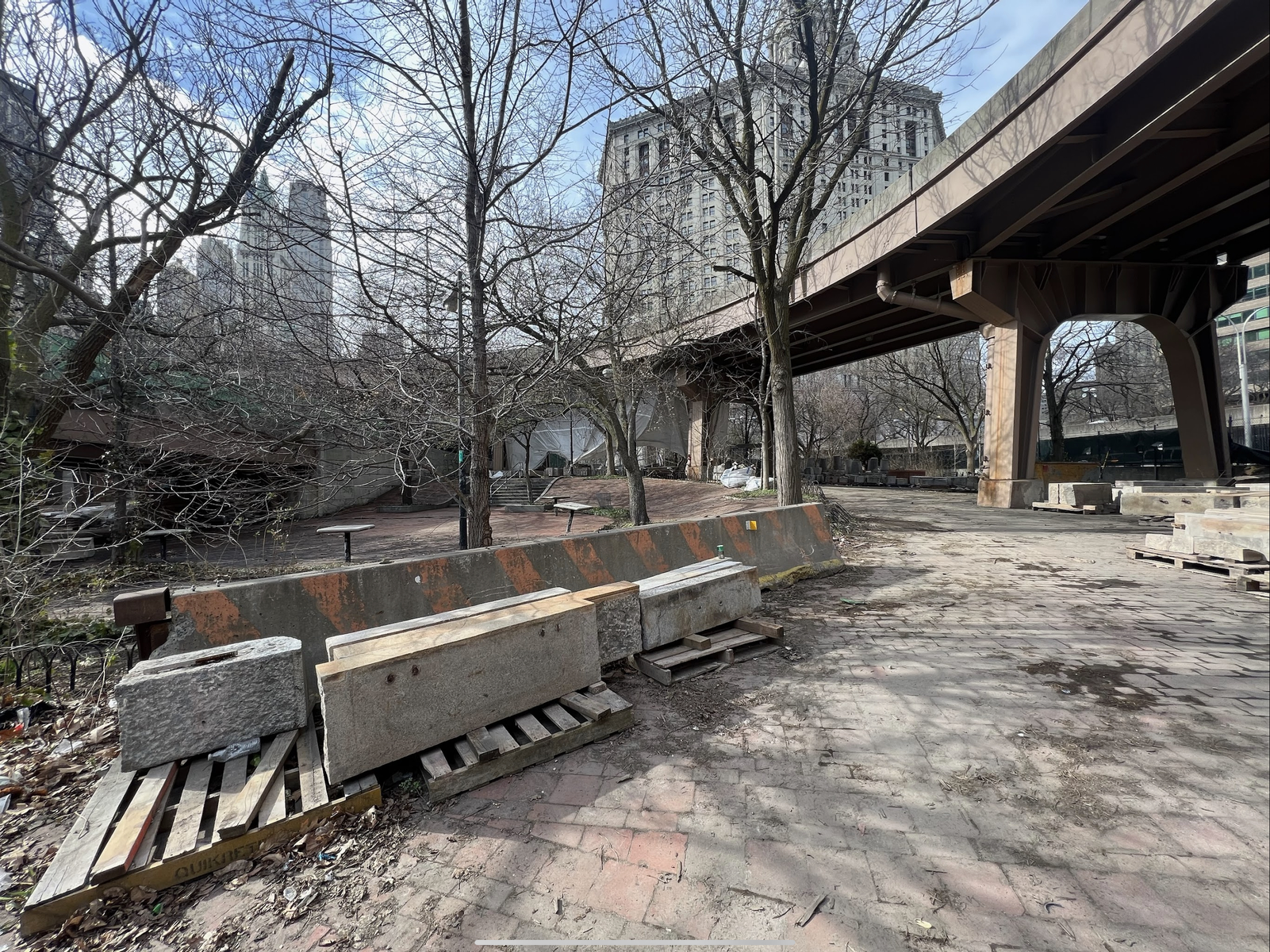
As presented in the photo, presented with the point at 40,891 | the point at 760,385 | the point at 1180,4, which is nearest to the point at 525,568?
the point at 40,891

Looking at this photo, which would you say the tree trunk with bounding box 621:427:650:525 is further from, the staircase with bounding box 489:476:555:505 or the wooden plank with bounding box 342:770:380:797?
the wooden plank with bounding box 342:770:380:797

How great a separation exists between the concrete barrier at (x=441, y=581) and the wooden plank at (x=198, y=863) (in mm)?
1669

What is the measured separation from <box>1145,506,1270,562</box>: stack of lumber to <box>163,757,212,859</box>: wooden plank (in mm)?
3839

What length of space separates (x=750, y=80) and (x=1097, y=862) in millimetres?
10179

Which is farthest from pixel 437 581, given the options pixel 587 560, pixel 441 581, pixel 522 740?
pixel 522 740

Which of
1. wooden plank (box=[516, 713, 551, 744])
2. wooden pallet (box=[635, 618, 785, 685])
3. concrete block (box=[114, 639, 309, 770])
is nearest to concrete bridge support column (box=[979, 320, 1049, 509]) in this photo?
wooden pallet (box=[635, 618, 785, 685])

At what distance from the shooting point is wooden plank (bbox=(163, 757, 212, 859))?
7.45 feet

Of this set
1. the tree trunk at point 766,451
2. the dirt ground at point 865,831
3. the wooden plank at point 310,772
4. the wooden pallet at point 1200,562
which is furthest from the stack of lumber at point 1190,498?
the tree trunk at point 766,451

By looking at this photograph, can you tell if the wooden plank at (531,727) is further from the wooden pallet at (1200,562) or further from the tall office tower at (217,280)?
the tall office tower at (217,280)

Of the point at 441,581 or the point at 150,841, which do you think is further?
the point at 441,581

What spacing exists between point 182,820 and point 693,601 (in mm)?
3467

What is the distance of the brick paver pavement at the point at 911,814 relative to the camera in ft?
5.68

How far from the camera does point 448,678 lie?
3.02 meters

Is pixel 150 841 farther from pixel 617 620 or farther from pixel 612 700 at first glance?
pixel 617 620
